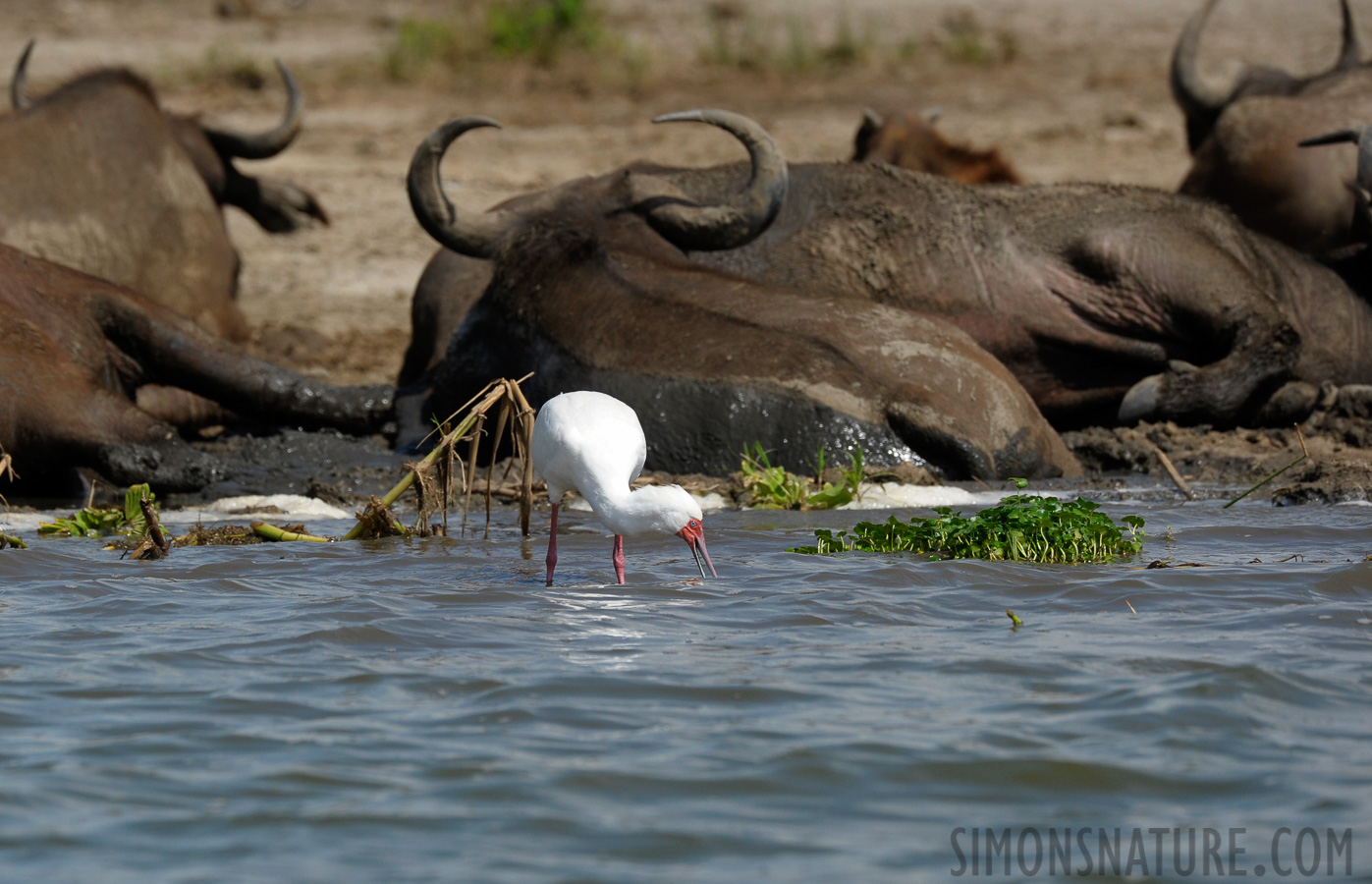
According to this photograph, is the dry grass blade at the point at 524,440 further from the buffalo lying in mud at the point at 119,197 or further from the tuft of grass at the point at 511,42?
the tuft of grass at the point at 511,42

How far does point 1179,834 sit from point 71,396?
5.67m

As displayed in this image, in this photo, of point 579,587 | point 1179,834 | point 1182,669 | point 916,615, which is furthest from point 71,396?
point 1179,834

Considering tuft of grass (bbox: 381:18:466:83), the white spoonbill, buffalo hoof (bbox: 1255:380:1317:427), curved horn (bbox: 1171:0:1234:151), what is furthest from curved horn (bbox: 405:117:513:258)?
tuft of grass (bbox: 381:18:466:83)

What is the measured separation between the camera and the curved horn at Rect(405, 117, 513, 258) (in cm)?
822

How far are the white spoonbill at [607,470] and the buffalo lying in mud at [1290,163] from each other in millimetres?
5697

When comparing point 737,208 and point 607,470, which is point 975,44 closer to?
point 737,208

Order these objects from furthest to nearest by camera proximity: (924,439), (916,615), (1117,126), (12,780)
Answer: (1117,126) < (924,439) < (916,615) < (12,780)

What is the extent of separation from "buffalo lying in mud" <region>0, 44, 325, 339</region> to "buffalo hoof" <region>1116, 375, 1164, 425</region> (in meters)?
5.47

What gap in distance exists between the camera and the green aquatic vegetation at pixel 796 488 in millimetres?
6840

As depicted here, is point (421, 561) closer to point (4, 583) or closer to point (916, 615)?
point (4, 583)

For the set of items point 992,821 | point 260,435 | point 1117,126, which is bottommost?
point 992,821

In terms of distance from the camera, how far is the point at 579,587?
5.32 meters

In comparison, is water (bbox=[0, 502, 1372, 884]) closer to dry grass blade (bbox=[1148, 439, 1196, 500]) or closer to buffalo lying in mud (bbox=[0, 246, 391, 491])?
dry grass blade (bbox=[1148, 439, 1196, 500])

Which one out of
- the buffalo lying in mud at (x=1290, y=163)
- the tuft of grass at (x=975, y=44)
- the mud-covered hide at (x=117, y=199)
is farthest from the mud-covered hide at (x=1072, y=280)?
the tuft of grass at (x=975, y=44)
